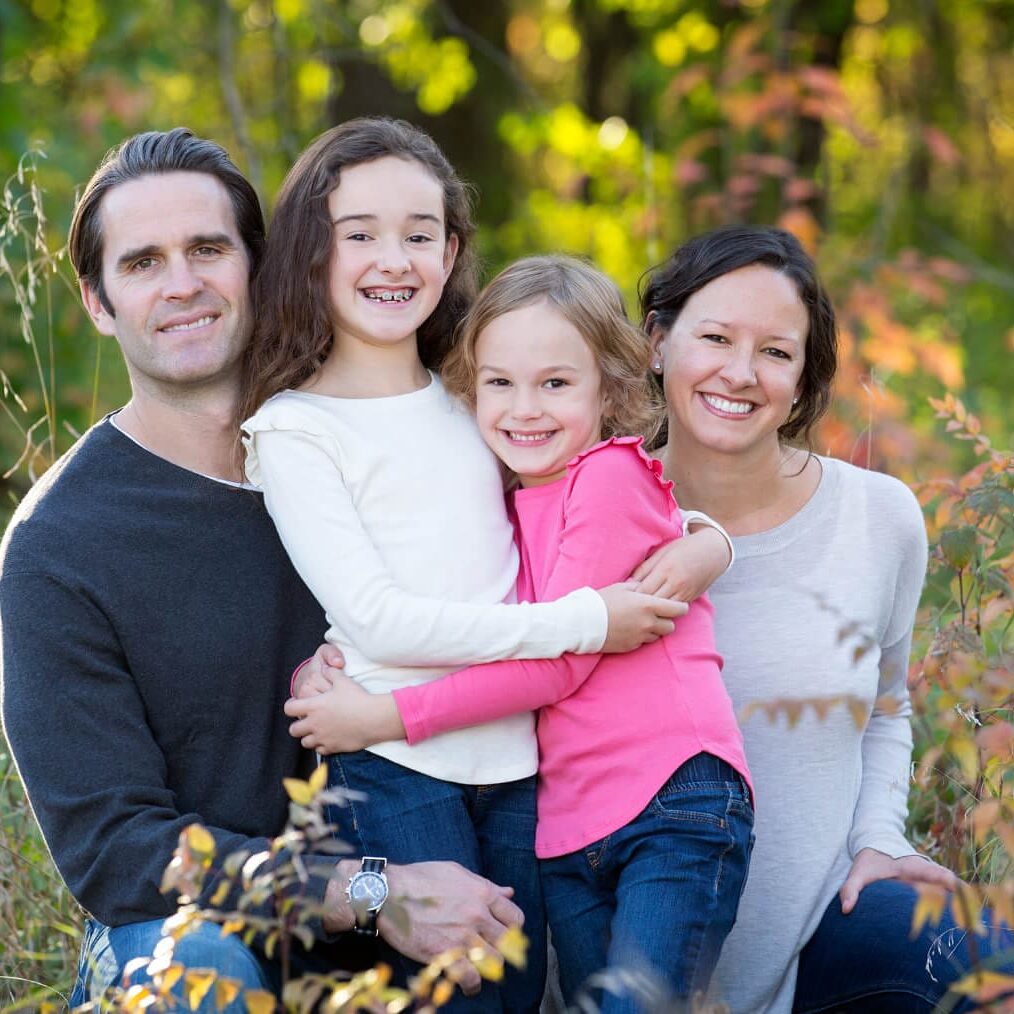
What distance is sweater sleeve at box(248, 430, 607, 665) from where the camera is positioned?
2414mm

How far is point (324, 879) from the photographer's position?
2441 mm

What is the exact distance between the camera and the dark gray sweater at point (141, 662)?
8.13 feet

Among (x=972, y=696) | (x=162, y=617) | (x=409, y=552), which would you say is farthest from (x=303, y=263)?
(x=972, y=696)

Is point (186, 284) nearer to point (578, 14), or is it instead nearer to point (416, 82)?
point (416, 82)

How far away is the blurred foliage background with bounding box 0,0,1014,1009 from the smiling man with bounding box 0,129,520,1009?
36 centimetres

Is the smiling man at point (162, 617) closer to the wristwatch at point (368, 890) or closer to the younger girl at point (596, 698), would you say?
A: the wristwatch at point (368, 890)

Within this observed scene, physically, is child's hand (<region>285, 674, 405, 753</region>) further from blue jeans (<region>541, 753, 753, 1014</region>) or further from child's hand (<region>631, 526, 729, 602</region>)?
child's hand (<region>631, 526, 729, 602</region>)

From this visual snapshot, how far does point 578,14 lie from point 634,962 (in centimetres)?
928

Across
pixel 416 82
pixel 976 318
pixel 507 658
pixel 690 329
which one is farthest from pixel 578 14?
pixel 507 658

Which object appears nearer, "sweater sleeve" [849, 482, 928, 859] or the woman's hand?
the woman's hand

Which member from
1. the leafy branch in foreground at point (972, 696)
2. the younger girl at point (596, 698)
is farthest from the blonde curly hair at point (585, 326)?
the leafy branch in foreground at point (972, 696)

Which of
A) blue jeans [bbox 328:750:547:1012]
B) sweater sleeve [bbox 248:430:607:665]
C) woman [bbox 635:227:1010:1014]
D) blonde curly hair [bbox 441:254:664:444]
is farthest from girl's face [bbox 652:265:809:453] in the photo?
blue jeans [bbox 328:750:547:1012]

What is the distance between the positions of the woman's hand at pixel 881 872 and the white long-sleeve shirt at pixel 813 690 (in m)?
0.03

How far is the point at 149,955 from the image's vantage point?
2.41m
